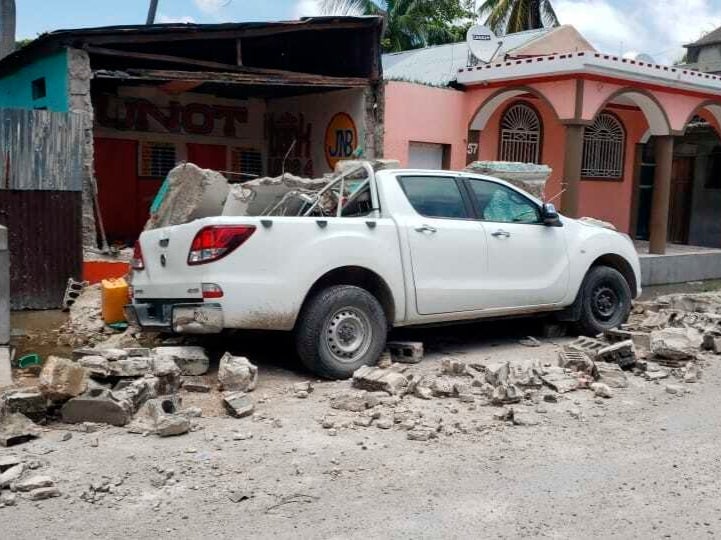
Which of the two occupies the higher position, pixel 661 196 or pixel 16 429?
pixel 661 196

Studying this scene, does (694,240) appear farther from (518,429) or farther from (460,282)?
(518,429)

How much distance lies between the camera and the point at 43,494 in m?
3.96

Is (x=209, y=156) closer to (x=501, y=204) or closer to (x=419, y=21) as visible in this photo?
(x=501, y=204)

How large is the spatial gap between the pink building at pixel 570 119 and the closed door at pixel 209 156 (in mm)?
3895

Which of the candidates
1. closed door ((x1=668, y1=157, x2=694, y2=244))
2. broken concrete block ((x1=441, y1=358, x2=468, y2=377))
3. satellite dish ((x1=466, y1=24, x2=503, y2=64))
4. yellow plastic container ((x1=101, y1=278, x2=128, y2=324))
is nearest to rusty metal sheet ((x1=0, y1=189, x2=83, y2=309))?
yellow plastic container ((x1=101, y1=278, x2=128, y2=324))

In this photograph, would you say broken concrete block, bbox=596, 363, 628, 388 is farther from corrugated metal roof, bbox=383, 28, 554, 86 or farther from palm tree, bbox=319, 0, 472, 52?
palm tree, bbox=319, 0, 472, 52

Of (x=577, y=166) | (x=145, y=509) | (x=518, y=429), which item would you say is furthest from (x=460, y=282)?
(x=577, y=166)

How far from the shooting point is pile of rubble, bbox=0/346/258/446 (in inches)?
194

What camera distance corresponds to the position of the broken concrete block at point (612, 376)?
639 centimetres

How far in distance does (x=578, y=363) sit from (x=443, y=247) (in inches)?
60.4

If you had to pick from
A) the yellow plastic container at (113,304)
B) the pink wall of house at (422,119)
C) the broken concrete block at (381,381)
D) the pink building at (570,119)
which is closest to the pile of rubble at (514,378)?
the broken concrete block at (381,381)

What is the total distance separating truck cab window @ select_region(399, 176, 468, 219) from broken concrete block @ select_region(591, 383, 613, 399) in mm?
1976

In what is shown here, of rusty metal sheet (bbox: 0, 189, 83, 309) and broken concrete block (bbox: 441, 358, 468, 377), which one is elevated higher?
rusty metal sheet (bbox: 0, 189, 83, 309)

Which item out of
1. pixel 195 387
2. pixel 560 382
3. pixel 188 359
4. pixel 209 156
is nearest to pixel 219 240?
pixel 188 359
